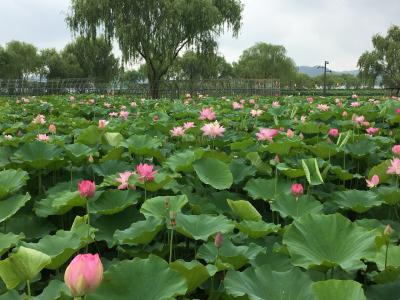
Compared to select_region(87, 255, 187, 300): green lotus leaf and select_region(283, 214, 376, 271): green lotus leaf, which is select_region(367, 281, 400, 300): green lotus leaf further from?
select_region(87, 255, 187, 300): green lotus leaf

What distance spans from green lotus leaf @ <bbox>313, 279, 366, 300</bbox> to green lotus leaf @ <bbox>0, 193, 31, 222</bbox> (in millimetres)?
924

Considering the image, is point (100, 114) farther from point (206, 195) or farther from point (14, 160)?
point (206, 195)

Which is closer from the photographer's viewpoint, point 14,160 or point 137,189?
point 137,189

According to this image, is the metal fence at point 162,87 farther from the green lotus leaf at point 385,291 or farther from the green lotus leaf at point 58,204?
the green lotus leaf at point 385,291

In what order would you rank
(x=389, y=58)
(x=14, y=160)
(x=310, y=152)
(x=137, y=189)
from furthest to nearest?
(x=389, y=58) < (x=310, y=152) < (x=14, y=160) < (x=137, y=189)

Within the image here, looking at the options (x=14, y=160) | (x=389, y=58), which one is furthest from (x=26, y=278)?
(x=389, y=58)

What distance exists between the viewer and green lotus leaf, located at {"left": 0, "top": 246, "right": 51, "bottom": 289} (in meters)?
0.82

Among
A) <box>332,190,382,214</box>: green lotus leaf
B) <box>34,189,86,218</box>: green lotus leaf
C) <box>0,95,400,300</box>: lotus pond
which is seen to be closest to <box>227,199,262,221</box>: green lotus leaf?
<box>0,95,400,300</box>: lotus pond

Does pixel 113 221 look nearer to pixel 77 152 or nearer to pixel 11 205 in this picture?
pixel 11 205

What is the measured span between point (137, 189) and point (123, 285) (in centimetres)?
80

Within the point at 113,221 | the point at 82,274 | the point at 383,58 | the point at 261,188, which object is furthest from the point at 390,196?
the point at 383,58

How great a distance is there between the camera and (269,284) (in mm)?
855

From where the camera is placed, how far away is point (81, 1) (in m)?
17.1

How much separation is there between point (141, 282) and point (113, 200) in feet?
2.01
